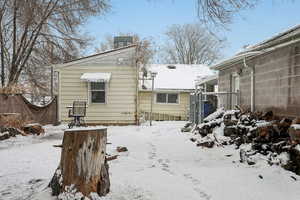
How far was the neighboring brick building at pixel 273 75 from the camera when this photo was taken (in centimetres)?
550

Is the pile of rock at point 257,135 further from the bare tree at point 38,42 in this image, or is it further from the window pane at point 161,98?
the window pane at point 161,98

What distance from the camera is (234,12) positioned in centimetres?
454

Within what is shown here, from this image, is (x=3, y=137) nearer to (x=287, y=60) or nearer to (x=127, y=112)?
(x=127, y=112)

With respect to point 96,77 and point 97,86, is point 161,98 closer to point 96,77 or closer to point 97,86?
point 97,86

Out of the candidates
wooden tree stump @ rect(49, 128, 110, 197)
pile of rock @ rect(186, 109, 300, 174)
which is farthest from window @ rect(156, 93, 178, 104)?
wooden tree stump @ rect(49, 128, 110, 197)

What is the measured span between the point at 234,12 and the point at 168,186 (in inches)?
116

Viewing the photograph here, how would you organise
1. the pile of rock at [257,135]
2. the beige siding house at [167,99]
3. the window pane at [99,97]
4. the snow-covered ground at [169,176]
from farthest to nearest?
1. the beige siding house at [167,99]
2. the window pane at [99,97]
3. the pile of rock at [257,135]
4. the snow-covered ground at [169,176]

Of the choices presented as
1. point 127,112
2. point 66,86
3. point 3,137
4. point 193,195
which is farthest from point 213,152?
point 66,86

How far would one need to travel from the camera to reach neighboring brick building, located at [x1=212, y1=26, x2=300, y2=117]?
18.0 feet

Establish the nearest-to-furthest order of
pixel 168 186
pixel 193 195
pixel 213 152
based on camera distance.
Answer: pixel 193 195 → pixel 168 186 → pixel 213 152

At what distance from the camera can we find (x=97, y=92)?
12516 millimetres

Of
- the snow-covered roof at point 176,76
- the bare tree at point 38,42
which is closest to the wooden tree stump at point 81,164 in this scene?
the bare tree at point 38,42

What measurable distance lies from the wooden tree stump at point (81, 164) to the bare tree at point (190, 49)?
83.2 ft

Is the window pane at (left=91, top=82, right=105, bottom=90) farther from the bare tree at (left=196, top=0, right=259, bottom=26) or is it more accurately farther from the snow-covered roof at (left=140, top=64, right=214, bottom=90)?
the bare tree at (left=196, top=0, right=259, bottom=26)
